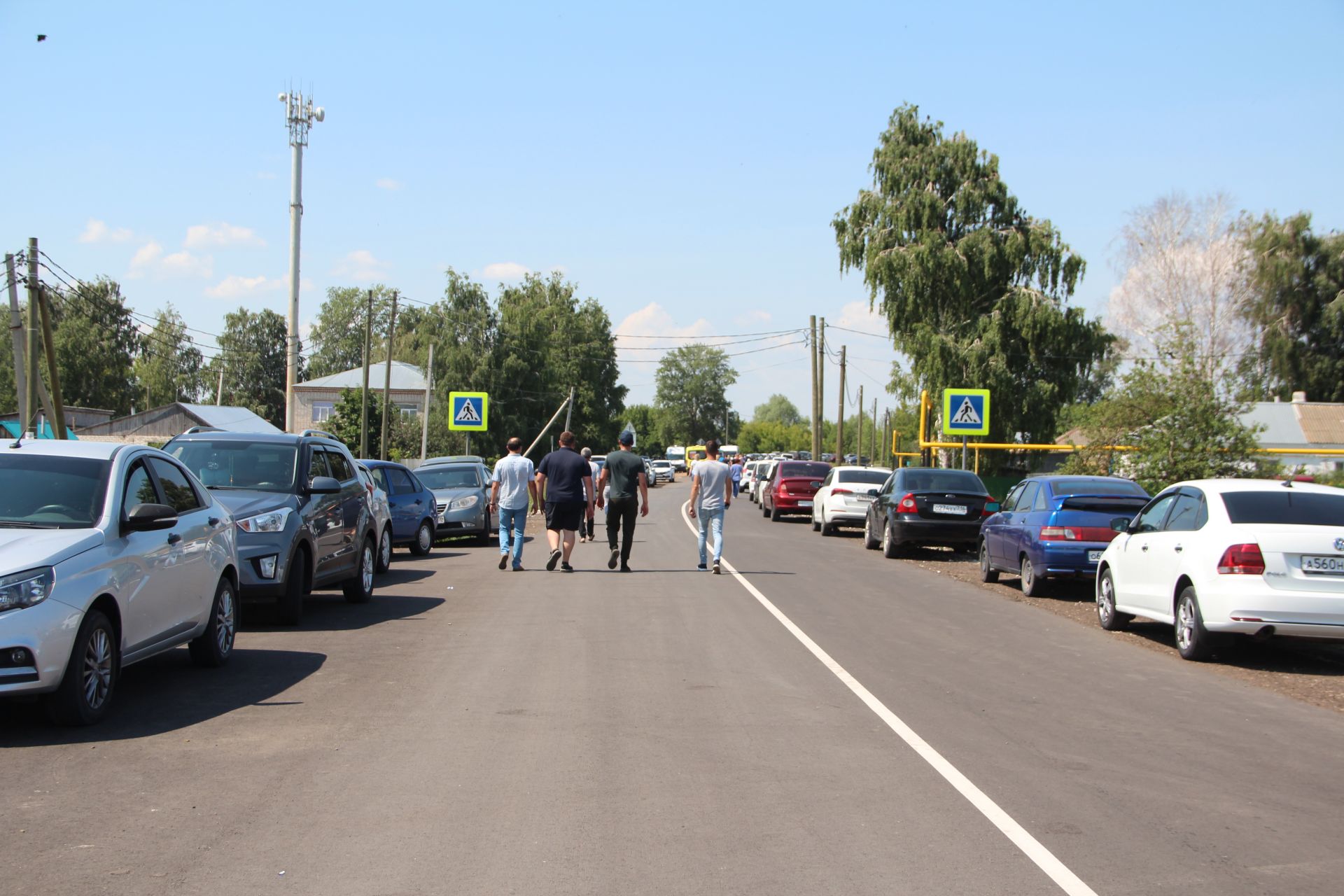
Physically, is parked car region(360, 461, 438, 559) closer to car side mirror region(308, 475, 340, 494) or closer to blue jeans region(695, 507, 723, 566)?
blue jeans region(695, 507, 723, 566)

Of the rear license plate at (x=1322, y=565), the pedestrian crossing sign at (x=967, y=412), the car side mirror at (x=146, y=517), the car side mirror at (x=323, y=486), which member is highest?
the pedestrian crossing sign at (x=967, y=412)

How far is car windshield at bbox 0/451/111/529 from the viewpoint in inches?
295

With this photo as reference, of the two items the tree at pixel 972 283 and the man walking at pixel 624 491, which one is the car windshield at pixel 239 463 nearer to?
the man walking at pixel 624 491

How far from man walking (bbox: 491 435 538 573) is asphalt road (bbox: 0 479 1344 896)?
5792mm

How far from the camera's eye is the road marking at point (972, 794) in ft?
15.4

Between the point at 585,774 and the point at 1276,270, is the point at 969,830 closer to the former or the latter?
the point at 585,774

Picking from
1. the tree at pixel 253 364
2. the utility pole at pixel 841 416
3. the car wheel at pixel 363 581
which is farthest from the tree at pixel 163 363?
the car wheel at pixel 363 581

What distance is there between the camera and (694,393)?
167125mm

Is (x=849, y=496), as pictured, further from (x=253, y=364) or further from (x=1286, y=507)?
(x=253, y=364)

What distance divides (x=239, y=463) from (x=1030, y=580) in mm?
9504

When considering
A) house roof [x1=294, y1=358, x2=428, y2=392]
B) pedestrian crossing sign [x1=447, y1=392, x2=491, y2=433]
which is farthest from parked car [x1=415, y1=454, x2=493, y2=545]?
house roof [x1=294, y1=358, x2=428, y2=392]

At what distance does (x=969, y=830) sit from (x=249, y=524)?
8.01 meters

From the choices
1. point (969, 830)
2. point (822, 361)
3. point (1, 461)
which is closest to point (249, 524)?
point (1, 461)

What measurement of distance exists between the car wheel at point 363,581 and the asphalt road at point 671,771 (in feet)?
7.14
